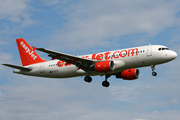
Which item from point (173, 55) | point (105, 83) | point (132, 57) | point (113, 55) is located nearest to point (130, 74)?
point (105, 83)

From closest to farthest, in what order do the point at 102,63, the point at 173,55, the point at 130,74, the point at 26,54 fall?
the point at 173,55
the point at 102,63
the point at 130,74
the point at 26,54

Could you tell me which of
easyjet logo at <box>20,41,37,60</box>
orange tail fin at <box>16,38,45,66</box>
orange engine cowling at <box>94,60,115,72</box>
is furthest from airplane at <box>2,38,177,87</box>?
easyjet logo at <box>20,41,37,60</box>

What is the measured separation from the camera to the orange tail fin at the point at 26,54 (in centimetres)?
4753

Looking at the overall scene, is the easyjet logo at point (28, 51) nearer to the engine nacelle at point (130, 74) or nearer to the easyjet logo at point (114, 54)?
the easyjet logo at point (114, 54)

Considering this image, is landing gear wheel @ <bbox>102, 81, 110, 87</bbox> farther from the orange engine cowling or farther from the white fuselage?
the orange engine cowling

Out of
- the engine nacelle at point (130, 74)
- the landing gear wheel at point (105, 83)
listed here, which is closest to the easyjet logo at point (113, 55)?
the engine nacelle at point (130, 74)

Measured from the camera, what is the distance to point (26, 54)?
4872 centimetres

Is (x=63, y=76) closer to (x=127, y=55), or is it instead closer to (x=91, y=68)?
(x=91, y=68)

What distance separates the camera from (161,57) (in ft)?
123

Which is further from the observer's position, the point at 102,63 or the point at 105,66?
the point at 102,63

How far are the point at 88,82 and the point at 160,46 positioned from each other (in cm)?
1125

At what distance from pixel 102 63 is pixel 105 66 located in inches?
28.2

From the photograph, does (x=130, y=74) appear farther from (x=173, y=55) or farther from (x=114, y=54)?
(x=173, y=55)

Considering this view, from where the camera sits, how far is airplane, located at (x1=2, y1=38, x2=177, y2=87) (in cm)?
3762
